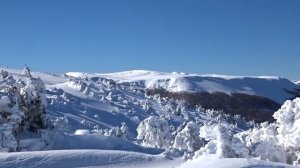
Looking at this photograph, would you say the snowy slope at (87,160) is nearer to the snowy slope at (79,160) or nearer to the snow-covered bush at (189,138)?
the snowy slope at (79,160)

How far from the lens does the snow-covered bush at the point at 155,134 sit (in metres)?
56.7

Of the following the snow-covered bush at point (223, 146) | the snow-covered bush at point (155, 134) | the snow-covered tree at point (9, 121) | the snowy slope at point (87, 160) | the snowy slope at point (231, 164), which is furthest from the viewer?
the snow-covered bush at point (155, 134)

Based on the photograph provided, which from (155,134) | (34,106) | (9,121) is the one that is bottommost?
(155,134)

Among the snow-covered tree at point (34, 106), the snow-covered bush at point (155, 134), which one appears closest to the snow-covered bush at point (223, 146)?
the snow-covered tree at point (34, 106)

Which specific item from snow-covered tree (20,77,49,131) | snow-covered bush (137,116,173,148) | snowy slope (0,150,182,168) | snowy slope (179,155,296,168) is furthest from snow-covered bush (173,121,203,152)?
snowy slope (179,155,296,168)

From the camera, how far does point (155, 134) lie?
189 feet

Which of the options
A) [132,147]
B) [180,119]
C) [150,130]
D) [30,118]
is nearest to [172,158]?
[132,147]

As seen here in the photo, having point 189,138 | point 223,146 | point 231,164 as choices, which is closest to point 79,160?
point 231,164

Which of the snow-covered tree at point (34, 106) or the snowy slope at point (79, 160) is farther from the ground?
the snow-covered tree at point (34, 106)

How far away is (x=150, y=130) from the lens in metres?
57.4

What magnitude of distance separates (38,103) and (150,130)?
89.0 feet

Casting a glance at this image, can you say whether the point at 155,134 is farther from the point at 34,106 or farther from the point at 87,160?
the point at 87,160

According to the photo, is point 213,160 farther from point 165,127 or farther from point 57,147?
point 165,127

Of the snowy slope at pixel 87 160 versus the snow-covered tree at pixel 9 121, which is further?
the snow-covered tree at pixel 9 121
